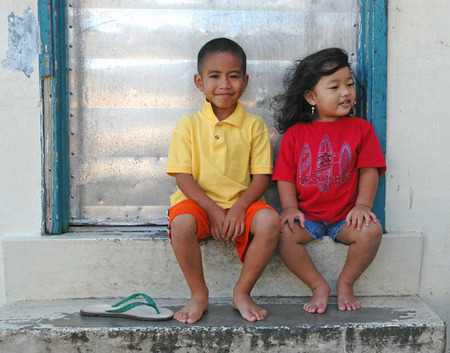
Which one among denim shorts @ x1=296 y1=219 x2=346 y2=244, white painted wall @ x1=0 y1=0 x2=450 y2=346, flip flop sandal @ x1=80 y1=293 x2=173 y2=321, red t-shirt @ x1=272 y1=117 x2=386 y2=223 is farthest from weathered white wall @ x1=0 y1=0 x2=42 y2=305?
denim shorts @ x1=296 y1=219 x2=346 y2=244

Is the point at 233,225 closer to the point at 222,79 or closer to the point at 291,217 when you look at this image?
the point at 291,217

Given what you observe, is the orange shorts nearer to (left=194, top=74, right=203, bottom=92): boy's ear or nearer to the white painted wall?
(left=194, top=74, right=203, bottom=92): boy's ear

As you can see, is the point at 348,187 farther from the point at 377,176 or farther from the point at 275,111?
the point at 275,111

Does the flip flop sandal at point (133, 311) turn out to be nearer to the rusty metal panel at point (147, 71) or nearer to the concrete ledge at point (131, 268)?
the concrete ledge at point (131, 268)

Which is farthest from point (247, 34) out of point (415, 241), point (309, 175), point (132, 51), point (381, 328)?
point (381, 328)

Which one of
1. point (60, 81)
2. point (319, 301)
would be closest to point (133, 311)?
point (319, 301)

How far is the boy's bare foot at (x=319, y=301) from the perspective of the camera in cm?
246

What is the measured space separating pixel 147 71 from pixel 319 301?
1.54 metres

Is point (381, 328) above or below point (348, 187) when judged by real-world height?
below

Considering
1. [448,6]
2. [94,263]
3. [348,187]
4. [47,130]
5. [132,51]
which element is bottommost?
[94,263]

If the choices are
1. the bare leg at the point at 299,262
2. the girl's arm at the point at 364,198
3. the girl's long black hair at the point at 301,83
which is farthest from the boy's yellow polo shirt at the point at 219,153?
the girl's arm at the point at 364,198

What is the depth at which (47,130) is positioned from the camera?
2.74m

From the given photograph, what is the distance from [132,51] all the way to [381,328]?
192cm

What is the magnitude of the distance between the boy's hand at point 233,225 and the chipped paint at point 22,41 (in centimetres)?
130
